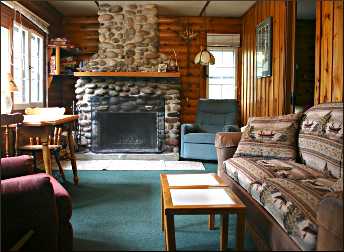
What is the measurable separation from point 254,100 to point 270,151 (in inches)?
84.2

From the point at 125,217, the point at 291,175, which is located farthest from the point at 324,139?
the point at 125,217

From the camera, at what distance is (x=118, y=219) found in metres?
1.88

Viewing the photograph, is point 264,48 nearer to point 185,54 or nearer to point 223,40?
point 223,40

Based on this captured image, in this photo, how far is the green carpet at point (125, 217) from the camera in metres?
1.09

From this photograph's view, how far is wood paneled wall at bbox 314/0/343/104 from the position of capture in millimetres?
2236

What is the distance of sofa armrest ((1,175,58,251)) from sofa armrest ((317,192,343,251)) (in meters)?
0.81

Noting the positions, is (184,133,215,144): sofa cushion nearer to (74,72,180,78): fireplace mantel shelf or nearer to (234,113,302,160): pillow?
(74,72,180,78): fireplace mantel shelf

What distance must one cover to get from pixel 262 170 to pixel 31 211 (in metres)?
1.15

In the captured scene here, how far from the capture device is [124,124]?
4.69 m

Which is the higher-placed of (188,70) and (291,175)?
(188,70)

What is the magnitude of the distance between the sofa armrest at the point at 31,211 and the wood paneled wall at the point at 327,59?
1674 mm

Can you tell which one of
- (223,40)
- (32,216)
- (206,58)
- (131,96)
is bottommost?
(32,216)

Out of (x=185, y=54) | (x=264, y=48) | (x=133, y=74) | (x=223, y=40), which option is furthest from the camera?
(x=185, y=54)

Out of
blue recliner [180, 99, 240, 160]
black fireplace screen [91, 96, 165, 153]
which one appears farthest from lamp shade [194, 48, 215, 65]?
black fireplace screen [91, 96, 165, 153]
